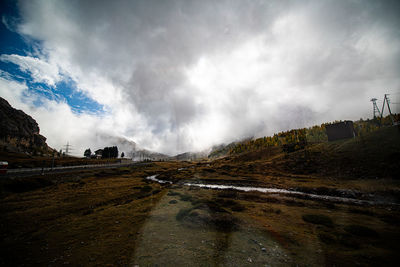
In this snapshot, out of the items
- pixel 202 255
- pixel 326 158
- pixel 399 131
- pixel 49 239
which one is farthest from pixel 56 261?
pixel 399 131

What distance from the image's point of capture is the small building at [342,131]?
10481cm

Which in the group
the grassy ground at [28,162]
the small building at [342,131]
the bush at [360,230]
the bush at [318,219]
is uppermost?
the small building at [342,131]

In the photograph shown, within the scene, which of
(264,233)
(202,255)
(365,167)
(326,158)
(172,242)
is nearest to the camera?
(202,255)

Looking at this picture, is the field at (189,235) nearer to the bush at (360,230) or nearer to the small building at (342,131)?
the bush at (360,230)

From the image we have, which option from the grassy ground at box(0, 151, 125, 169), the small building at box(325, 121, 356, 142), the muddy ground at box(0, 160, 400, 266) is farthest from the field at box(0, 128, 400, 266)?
the small building at box(325, 121, 356, 142)

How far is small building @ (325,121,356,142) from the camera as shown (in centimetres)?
10481

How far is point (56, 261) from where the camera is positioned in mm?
11727

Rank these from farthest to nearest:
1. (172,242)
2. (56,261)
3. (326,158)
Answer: (326,158) < (172,242) < (56,261)

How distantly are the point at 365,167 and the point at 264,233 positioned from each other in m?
72.9

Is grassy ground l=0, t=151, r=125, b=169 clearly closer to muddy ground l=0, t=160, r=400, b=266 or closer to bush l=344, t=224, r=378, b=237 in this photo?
muddy ground l=0, t=160, r=400, b=266

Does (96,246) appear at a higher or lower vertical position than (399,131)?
lower

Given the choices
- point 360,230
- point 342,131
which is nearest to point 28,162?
point 360,230

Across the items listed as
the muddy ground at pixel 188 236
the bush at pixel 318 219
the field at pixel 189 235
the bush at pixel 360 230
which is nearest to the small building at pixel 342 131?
the field at pixel 189 235

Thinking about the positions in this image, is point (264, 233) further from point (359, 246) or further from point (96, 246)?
point (96, 246)
